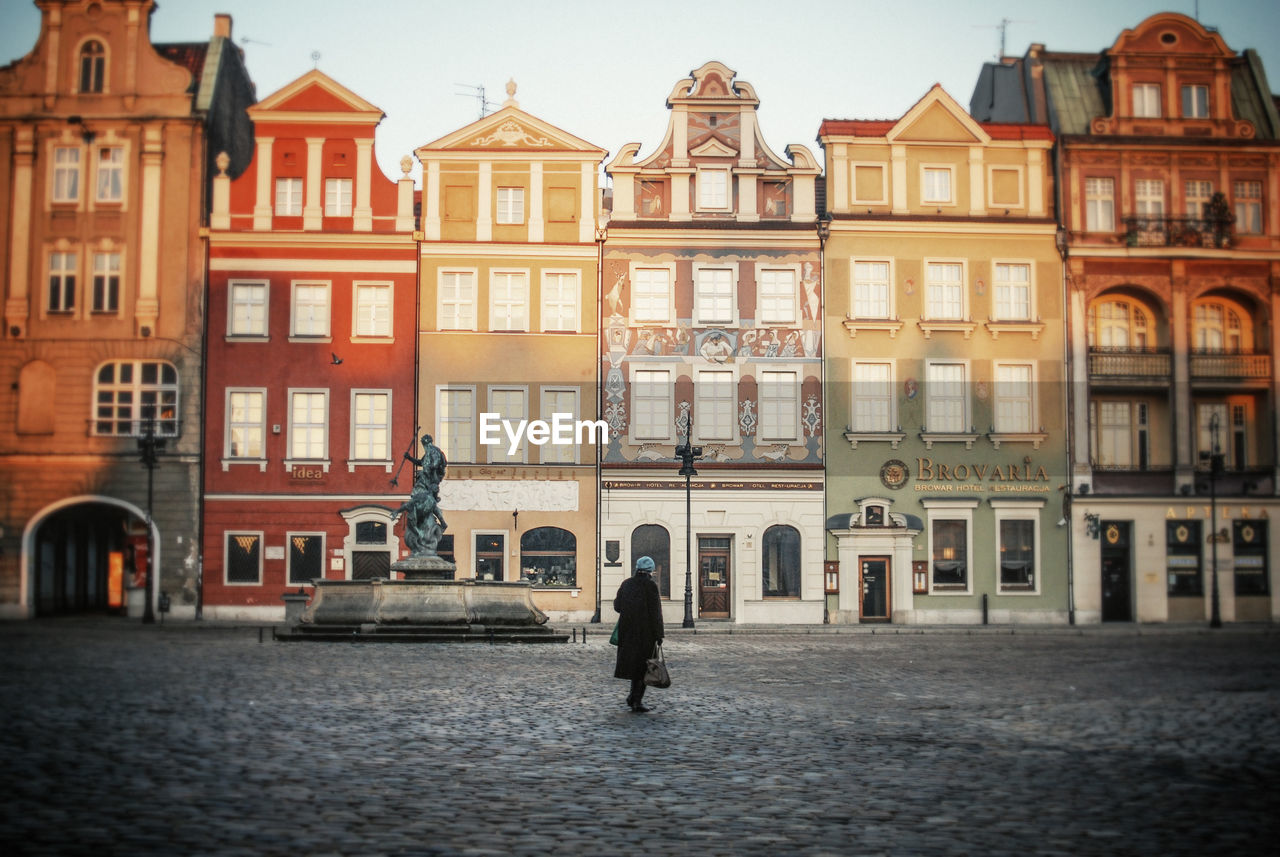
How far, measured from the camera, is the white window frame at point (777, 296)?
3825 centimetres

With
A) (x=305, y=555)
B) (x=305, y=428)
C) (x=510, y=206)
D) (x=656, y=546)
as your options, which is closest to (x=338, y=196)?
(x=510, y=206)

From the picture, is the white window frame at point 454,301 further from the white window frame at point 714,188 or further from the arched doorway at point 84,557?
the arched doorway at point 84,557

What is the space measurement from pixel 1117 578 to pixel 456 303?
2202cm

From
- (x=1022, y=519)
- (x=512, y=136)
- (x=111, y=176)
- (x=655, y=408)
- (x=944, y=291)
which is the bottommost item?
(x=1022, y=519)

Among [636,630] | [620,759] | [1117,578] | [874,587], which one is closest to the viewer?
[620,759]

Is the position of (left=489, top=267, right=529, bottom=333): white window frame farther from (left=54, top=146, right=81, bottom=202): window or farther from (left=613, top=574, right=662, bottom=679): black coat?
(left=613, top=574, right=662, bottom=679): black coat

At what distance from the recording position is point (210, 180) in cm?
3841

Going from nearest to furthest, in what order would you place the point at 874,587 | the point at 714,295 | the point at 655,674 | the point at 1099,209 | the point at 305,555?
the point at 655,674
the point at 305,555
the point at 874,587
the point at 714,295
the point at 1099,209

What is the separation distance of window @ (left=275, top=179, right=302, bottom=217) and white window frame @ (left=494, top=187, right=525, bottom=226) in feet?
19.8

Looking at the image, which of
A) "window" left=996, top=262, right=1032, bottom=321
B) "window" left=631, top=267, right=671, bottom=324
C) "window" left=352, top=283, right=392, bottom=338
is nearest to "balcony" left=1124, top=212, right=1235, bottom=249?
"window" left=996, top=262, right=1032, bottom=321

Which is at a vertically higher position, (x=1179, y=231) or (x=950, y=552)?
(x=1179, y=231)

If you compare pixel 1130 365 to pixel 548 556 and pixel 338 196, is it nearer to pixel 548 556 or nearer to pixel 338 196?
pixel 548 556

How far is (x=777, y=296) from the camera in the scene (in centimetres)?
3841

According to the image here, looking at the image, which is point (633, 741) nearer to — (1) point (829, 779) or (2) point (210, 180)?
(1) point (829, 779)
